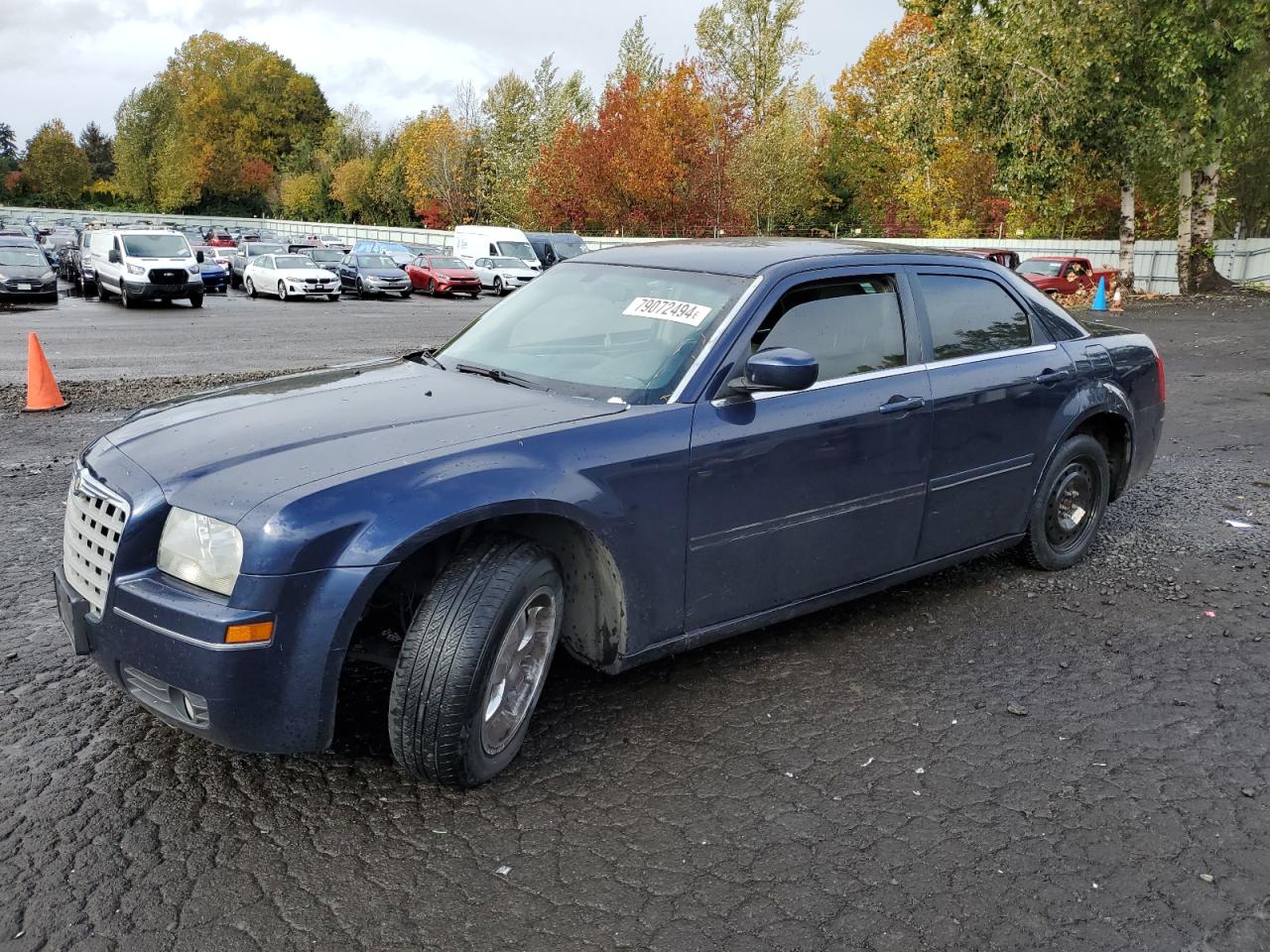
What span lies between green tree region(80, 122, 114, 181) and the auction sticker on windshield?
5430 inches

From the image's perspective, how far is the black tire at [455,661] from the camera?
3.07 m

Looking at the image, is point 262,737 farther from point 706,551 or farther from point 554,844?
point 706,551

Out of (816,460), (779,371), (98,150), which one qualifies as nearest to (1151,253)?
(816,460)

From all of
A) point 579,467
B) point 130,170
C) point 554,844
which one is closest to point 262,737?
point 554,844

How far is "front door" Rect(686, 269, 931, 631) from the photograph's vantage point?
377 centimetres

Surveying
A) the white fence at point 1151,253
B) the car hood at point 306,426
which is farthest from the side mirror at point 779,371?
the white fence at point 1151,253

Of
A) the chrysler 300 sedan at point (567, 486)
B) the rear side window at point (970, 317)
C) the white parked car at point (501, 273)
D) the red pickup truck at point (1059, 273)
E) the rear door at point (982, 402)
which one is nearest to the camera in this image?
the chrysler 300 sedan at point (567, 486)

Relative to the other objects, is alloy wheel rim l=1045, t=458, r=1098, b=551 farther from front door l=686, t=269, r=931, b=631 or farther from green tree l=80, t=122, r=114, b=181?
green tree l=80, t=122, r=114, b=181

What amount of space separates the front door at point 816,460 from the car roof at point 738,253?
0.15 metres

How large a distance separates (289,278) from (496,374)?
28027 mm

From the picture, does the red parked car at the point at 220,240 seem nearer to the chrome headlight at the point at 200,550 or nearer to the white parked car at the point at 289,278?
the white parked car at the point at 289,278

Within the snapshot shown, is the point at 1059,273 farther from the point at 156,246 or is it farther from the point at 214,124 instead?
the point at 214,124

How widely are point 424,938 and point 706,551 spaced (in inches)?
64.2

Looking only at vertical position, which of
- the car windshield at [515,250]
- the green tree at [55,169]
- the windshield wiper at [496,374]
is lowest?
the windshield wiper at [496,374]
